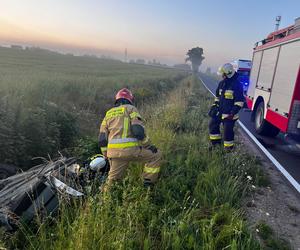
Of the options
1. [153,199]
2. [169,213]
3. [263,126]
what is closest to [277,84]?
[263,126]

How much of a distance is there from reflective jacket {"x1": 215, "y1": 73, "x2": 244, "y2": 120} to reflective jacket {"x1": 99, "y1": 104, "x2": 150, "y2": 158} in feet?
9.66

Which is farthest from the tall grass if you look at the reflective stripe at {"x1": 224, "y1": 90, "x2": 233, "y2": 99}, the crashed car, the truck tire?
the truck tire

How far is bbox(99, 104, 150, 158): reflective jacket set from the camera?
373 cm

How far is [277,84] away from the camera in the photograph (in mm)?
7496

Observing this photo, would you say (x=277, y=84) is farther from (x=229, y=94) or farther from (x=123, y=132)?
(x=123, y=132)

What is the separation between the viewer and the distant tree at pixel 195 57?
403 ft

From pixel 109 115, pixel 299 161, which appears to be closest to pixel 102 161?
pixel 109 115

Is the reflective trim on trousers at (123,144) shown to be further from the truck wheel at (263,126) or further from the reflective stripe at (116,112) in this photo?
the truck wheel at (263,126)

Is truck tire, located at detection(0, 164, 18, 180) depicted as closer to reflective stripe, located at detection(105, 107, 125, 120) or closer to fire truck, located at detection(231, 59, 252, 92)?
reflective stripe, located at detection(105, 107, 125, 120)

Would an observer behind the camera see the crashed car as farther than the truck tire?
No

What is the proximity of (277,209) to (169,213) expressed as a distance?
168 cm

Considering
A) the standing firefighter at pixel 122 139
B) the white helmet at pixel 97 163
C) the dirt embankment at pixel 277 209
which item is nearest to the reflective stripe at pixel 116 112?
the standing firefighter at pixel 122 139

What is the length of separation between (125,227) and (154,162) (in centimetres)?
132

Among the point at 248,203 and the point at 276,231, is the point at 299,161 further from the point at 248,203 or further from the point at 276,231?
the point at 276,231
